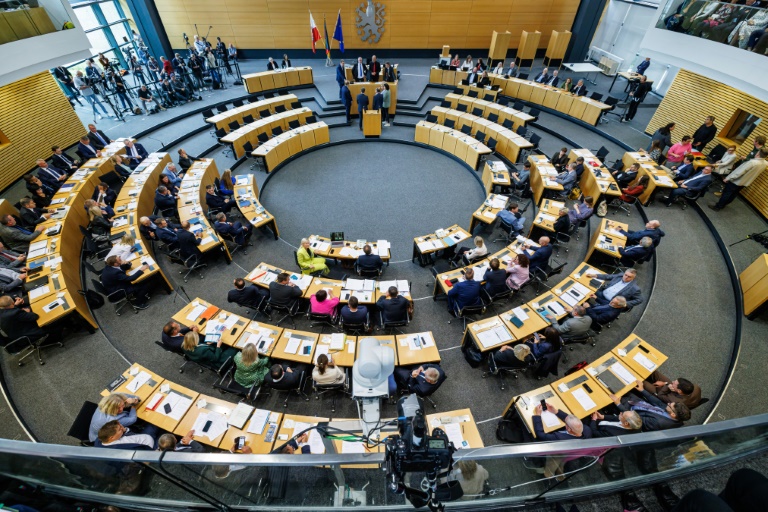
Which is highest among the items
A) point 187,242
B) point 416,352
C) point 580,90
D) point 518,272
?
point 580,90

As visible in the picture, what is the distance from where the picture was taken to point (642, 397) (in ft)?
17.6

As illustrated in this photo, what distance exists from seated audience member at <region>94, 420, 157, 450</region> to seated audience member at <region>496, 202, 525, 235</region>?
8805 mm

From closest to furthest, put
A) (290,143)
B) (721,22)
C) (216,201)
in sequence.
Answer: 1. (721,22)
2. (216,201)
3. (290,143)

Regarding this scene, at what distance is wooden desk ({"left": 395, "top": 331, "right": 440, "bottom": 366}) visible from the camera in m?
6.01

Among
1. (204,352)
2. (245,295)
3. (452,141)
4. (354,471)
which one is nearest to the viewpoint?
(354,471)

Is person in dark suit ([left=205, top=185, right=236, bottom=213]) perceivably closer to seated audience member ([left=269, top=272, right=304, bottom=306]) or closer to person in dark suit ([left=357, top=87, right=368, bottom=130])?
seated audience member ([left=269, top=272, right=304, bottom=306])

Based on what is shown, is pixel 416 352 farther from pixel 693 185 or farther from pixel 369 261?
pixel 693 185

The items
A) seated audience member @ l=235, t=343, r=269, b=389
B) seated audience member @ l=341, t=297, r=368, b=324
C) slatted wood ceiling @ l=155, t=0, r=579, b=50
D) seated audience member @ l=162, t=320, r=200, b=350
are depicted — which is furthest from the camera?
slatted wood ceiling @ l=155, t=0, r=579, b=50

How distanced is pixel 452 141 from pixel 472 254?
6.75 metres

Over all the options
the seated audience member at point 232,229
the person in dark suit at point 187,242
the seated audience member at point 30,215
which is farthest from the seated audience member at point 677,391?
the seated audience member at point 30,215

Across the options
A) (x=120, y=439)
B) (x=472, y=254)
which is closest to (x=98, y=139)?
(x=120, y=439)

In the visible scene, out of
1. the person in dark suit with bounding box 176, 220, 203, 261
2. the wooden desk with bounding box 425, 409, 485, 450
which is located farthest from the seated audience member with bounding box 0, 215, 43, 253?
the wooden desk with bounding box 425, 409, 485, 450

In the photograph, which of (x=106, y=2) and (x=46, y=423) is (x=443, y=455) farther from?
(x=106, y=2)

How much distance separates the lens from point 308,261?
824 cm
